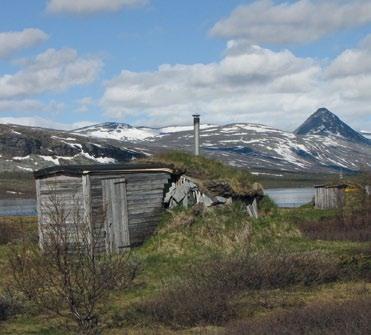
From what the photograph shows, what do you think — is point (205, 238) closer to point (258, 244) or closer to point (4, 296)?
point (258, 244)

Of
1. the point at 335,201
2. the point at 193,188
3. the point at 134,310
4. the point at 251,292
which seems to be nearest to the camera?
the point at 134,310

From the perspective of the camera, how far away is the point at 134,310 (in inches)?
605

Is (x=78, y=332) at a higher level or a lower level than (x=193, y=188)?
lower

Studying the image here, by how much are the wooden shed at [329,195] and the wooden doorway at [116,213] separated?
32.7 m

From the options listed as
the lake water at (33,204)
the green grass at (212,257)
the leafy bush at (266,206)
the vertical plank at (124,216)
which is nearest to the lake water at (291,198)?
the lake water at (33,204)

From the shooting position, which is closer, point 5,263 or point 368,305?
point 368,305

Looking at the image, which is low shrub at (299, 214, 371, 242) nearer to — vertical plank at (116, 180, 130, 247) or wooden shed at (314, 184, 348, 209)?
vertical plank at (116, 180, 130, 247)

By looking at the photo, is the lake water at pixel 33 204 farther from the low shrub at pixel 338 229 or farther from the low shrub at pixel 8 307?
the low shrub at pixel 8 307

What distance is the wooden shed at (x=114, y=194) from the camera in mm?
24109

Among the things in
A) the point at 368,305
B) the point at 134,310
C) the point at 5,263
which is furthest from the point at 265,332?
the point at 5,263

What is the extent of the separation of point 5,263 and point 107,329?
8.89 metres

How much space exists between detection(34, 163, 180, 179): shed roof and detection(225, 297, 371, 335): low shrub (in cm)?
1213

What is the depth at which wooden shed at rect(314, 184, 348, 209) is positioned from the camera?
182 ft

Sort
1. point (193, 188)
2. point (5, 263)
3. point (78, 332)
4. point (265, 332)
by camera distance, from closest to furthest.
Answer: point (265, 332)
point (78, 332)
point (5, 263)
point (193, 188)
